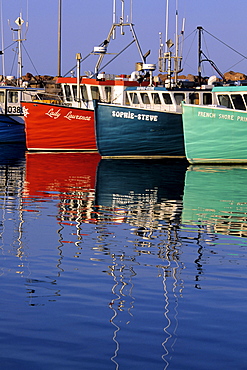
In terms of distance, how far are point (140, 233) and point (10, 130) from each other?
3349 cm

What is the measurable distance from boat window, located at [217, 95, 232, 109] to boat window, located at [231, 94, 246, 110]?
312 millimetres

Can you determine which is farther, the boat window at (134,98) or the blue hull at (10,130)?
the blue hull at (10,130)

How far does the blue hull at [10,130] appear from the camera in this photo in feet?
152

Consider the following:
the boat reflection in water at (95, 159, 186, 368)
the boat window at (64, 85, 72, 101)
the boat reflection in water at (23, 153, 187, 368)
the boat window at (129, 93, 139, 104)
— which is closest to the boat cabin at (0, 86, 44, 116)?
the boat window at (64, 85, 72, 101)

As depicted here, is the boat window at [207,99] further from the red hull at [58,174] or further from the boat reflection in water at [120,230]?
the red hull at [58,174]

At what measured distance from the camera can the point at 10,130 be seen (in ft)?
154

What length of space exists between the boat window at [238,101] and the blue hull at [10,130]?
17.4 m

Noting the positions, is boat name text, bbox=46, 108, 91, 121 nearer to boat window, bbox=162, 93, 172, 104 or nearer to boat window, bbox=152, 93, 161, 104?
boat window, bbox=152, 93, 161, 104

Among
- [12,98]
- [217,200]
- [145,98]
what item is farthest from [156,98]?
[217,200]

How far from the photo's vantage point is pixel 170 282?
10.4 metres

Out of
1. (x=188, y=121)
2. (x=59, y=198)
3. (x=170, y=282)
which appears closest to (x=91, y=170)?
(x=188, y=121)

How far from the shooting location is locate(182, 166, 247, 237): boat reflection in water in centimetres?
1606

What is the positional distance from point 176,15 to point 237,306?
34.4m

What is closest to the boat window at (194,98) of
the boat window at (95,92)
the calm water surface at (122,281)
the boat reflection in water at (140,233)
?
the boat window at (95,92)
